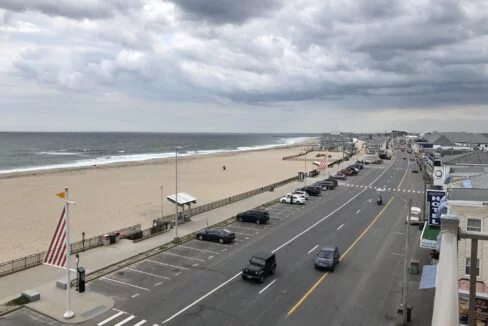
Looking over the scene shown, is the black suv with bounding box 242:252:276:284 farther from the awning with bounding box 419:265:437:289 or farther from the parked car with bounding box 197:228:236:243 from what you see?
the awning with bounding box 419:265:437:289

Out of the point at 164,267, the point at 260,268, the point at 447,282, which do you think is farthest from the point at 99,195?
the point at 447,282

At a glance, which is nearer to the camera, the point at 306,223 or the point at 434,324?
the point at 434,324

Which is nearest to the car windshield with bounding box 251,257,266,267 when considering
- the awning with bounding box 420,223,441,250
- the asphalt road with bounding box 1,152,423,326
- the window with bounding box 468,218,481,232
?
A: the asphalt road with bounding box 1,152,423,326

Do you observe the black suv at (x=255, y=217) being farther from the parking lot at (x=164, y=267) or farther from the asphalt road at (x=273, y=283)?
the parking lot at (x=164, y=267)

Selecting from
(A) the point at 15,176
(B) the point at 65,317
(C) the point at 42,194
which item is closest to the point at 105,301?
(B) the point at 65,317

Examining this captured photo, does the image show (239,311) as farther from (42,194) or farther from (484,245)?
(42,194)

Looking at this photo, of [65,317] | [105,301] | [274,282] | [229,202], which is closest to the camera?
[65,317]
